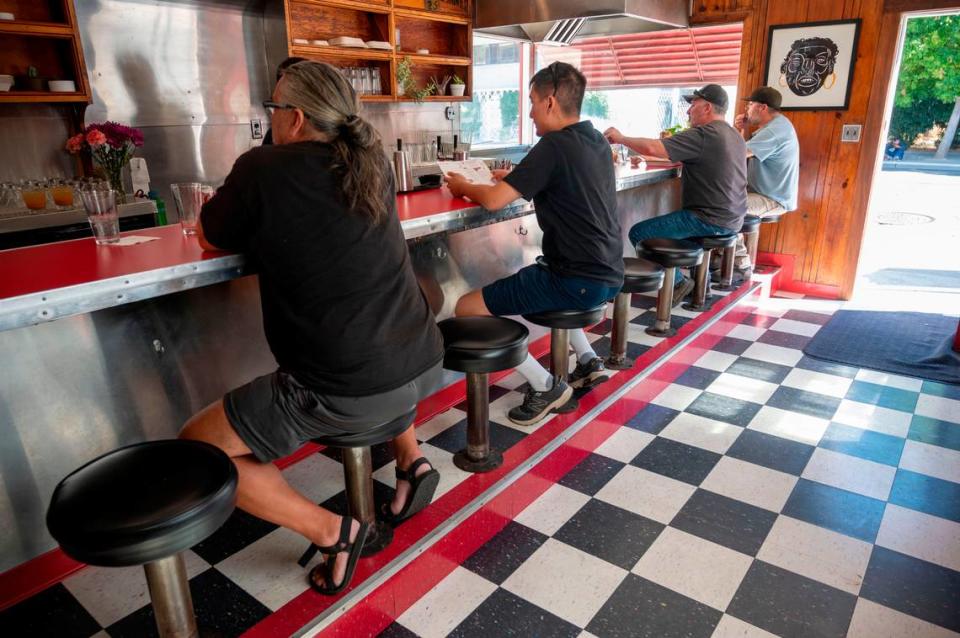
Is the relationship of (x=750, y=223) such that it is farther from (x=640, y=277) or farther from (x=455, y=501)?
(x=455, y=501)

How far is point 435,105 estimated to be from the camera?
19.9 ft

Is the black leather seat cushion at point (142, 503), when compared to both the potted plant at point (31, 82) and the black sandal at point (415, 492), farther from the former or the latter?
the potted plant at point (31, 82)

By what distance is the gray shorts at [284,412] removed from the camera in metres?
1.62

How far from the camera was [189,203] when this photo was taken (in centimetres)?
200

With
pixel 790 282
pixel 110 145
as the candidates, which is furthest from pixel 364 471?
pixel 790 282

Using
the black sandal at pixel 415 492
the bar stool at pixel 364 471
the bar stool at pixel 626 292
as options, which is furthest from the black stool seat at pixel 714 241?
the bar stool at pixel 364 471

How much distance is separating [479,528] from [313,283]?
1.12 m

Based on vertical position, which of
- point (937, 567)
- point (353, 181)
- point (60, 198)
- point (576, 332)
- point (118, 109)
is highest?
point (118, 109)

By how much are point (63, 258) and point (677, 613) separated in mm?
2008

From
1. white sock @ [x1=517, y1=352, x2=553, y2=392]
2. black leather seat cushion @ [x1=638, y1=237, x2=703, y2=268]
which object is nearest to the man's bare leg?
white sock @ [x1=517, y1=352, x2=553, y2=392]

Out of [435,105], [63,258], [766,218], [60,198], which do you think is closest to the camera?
[63,258]

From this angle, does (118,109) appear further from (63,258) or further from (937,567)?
(937,567)

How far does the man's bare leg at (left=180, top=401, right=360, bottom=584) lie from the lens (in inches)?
→ 63.5

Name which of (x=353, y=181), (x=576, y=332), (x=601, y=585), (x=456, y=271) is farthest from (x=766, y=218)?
(x=353, y=181)
